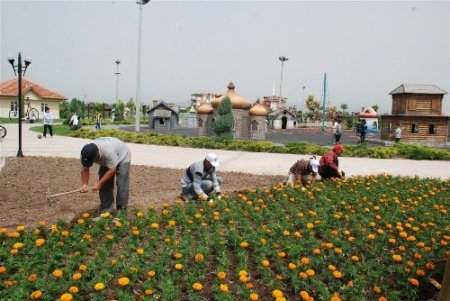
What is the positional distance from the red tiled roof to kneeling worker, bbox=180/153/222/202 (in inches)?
1719

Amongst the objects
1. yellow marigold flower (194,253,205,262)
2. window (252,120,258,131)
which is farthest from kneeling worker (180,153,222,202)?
window (252,120,258,131)

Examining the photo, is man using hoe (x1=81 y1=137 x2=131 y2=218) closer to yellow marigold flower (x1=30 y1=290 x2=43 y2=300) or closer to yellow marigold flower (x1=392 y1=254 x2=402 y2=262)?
yellow marigold flower (x1=30 y1=290 x2=43 y2=300)

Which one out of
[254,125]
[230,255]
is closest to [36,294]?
[230,255]

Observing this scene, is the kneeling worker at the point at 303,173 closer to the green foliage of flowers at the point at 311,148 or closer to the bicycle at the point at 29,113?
the green foliage of flowers at the point at 311,148

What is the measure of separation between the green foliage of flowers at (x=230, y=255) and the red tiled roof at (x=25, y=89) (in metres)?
45.2

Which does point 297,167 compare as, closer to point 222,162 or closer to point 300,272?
point 300,272

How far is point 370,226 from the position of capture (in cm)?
584

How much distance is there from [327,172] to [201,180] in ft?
12.4

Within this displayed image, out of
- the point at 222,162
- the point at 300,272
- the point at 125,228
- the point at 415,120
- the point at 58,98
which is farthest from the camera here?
the point at 58,98

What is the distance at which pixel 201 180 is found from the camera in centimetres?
714

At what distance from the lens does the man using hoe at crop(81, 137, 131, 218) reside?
215 inches

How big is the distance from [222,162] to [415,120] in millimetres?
20892

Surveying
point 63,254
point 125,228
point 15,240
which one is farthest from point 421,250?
point 15,240

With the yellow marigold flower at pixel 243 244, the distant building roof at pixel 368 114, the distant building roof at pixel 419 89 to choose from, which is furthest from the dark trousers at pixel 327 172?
the distant building roof at pixel 368 114
